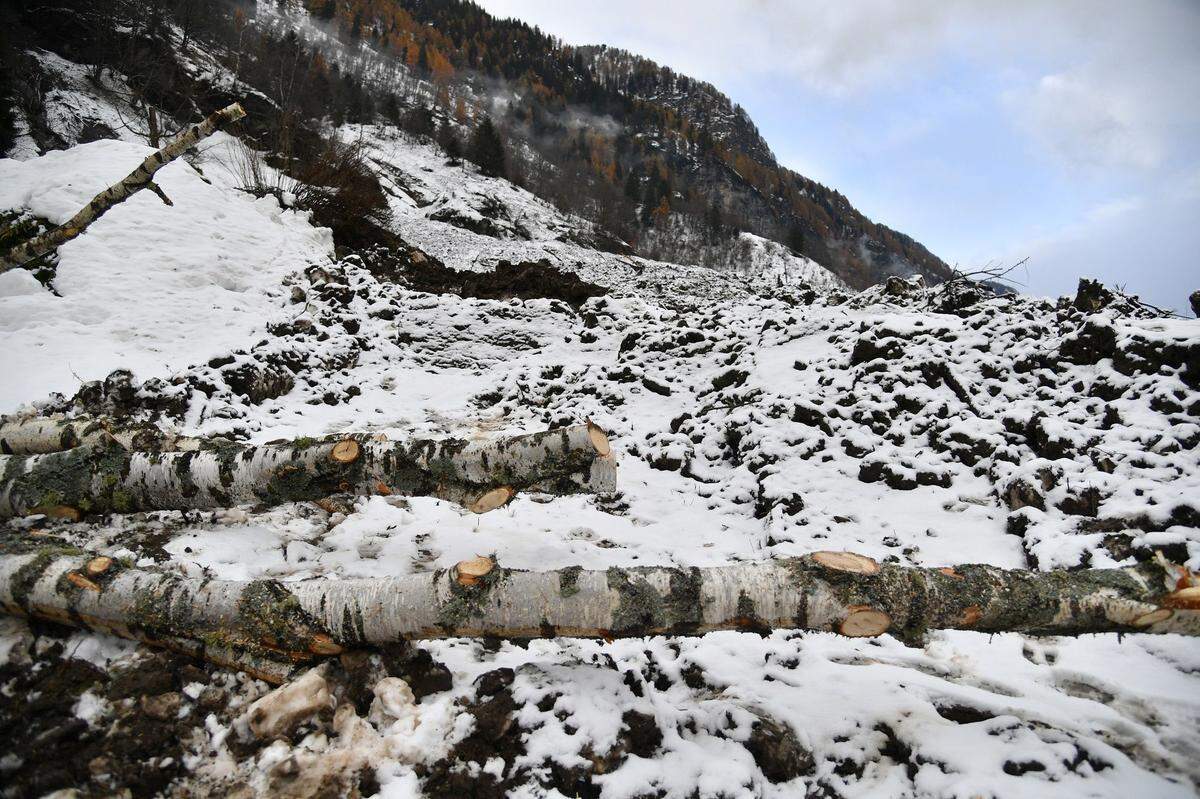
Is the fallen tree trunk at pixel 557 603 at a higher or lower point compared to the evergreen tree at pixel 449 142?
lower

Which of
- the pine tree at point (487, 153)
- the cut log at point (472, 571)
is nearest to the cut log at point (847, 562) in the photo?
the cut log at point (472, 571)

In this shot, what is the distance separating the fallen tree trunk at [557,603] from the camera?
6.79 ft

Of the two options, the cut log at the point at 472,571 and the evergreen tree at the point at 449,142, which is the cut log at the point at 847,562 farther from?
the evergreen tree at the point at 449,142

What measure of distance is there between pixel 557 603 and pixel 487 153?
44651 mm

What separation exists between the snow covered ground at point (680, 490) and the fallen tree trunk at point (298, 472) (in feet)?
1.00

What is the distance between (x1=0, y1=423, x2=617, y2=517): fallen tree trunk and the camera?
121 inches

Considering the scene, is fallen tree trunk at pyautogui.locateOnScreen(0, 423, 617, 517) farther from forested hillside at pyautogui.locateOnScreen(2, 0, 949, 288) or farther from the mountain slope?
the mountain slope

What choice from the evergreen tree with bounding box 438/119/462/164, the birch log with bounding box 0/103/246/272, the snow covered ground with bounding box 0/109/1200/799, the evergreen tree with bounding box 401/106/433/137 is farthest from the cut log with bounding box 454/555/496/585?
the evergreen tree with bounding box 401/106/433/137

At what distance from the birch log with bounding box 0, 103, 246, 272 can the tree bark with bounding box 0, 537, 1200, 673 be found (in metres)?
2.63

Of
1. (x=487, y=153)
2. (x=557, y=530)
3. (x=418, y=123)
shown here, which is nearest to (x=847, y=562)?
(x=557, y=530)

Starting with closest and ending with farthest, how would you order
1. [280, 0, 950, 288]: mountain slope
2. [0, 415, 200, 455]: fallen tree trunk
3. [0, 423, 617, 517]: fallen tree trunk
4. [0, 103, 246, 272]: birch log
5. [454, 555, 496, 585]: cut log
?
[454, 555, 496, 585]: cut log, [0, 423, 617, 517]: fallen tree trunk, [0, 103, 246, 272]: birch log, [0, 415, 200, 455]: fallen tree trunk, [280, 0, 950, 288]: mountain slope

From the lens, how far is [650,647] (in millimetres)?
2766

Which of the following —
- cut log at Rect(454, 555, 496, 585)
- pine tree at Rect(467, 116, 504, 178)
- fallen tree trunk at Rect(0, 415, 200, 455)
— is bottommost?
fallen tree trunk at Rect(0, 415, 200, 455)

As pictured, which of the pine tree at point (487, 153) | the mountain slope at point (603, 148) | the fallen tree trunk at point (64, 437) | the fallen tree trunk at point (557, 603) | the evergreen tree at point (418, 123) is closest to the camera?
the fallen tree trunk at point (557, 603)
